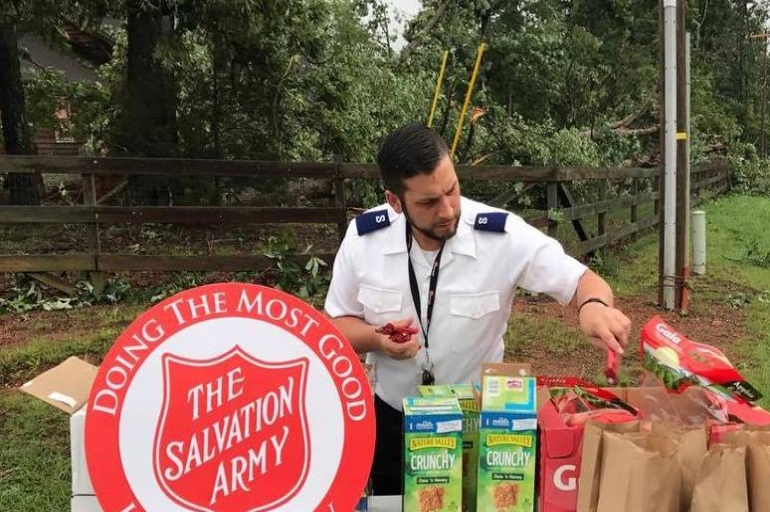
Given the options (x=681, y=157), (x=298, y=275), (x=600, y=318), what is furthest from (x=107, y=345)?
(x=681, y=157)

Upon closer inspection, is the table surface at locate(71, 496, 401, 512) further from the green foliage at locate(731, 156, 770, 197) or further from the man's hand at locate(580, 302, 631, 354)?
the green foliage at locate(731, 156, 770, 197)

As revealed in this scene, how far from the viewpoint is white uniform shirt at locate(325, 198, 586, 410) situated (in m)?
2.13

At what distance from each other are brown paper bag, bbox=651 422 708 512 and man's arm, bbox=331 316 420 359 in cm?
74

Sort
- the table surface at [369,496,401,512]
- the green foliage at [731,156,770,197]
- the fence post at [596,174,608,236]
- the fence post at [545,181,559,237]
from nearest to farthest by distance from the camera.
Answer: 1. the table surface at [369,496,401,512]
2. the fence post at [545,181,559,237]
3. the fence post at [596,174,608,236]
4. the green foliage at [731,156,770,197]

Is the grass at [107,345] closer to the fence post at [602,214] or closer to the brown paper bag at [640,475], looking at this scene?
the fence post at [602,214]

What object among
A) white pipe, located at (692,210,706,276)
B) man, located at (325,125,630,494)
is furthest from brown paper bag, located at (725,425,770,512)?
white pipe, located at (692,210,706,276)

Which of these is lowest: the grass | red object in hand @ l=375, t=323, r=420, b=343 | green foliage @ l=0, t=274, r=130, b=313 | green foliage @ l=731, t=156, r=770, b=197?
the grass

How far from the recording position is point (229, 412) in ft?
4.55

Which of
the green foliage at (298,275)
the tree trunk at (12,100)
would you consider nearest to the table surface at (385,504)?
the green foliage at (298,275)

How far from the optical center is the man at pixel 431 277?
2.02 metres

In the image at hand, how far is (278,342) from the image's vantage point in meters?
1.42

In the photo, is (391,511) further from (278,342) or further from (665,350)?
(665,350)

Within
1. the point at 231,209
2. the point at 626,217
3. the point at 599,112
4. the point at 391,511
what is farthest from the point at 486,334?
the point at 599,112

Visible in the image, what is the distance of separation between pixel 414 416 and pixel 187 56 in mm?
8097
